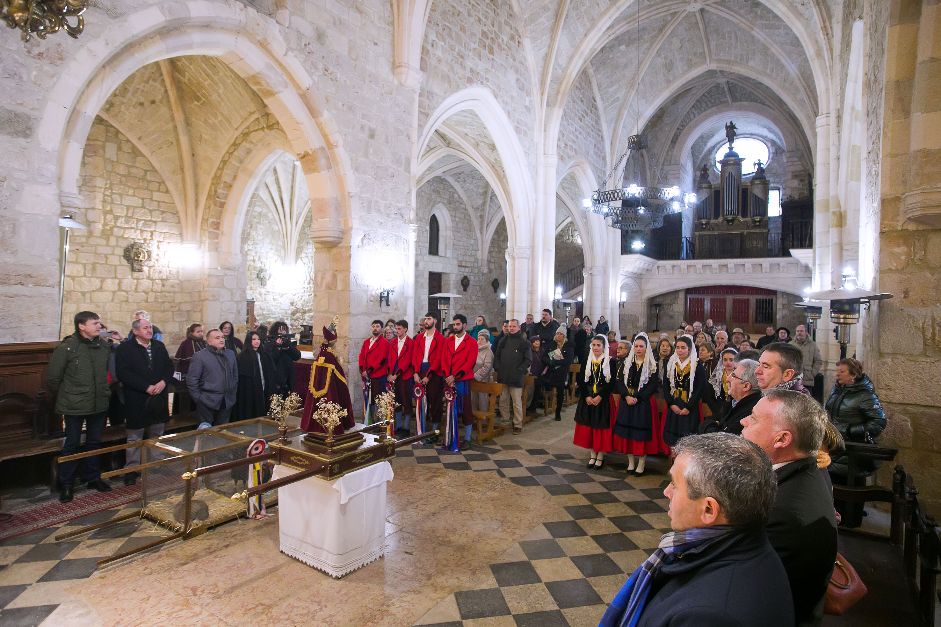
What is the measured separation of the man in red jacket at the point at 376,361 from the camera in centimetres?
659

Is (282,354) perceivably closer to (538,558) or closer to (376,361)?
(376,361)

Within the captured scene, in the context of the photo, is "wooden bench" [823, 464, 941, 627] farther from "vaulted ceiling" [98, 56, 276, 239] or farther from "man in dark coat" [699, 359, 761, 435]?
"vaulted ceiling" [98, 56, 276, 239]

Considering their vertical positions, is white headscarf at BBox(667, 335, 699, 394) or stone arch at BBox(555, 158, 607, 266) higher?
stone arch at BBox(555, 158, 607, 266)

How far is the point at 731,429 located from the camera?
10.1 ft

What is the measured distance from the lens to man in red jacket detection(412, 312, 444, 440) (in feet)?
20.8

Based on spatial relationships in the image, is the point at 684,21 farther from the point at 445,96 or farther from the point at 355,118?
the point at 355,118

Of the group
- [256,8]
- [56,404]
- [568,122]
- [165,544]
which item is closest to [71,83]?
[256,8]

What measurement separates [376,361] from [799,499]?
5510mm

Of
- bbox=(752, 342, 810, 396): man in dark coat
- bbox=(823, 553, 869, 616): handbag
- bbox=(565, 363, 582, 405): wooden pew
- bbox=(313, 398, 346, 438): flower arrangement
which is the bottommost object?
bbox=(565, 363, 582, 405): wooden pew

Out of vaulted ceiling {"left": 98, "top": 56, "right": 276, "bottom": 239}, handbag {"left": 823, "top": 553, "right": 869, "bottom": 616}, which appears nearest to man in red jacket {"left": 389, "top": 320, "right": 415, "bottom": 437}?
vaulted ceiling {"left": 98, "top": 56, "right": 276, "bottom": 239}

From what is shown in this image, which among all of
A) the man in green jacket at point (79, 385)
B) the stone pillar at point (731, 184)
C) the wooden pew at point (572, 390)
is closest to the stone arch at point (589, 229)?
the stone pillar at point (731, 184)

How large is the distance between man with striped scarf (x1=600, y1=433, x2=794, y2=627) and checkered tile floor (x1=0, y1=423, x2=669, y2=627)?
193 centimetres

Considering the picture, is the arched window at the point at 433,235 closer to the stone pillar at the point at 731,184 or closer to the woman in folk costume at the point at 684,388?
the stone pillar at the point at 731,184

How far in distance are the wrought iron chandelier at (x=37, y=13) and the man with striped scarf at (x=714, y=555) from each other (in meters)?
3.97
